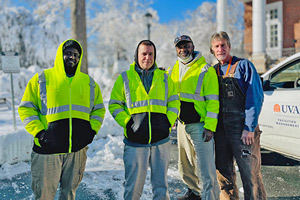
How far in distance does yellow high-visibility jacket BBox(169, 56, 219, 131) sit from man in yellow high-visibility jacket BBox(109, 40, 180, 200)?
28 centimetres

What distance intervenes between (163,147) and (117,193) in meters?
1.43

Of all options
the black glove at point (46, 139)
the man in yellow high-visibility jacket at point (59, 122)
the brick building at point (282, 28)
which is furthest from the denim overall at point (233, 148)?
the brick building at point (282, 28)

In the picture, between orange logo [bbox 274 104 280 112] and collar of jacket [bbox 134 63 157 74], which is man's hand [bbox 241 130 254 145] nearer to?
collar of jacket [bbox 134 63 157 74]

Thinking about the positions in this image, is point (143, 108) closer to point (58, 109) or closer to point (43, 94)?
point (58, 109)

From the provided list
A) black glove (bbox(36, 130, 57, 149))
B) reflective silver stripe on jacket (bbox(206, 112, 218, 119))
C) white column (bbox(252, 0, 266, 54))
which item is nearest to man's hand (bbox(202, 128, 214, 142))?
reflective silver stripe on jacket (bbox(206, 112, 218, 119))

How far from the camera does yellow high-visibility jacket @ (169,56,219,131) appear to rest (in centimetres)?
280

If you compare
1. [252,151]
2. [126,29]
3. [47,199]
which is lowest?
[47,199]

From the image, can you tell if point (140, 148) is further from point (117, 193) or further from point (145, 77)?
point (117, 193)

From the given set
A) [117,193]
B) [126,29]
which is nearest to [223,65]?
[117,193]

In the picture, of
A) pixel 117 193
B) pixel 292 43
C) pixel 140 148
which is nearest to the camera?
pixel 140 148

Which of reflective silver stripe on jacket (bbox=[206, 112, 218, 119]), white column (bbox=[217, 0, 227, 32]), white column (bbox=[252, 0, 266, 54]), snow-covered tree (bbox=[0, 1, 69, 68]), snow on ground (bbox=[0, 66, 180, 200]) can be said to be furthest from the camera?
snow-covered tree (bbox=[0, 1, 69, 68])

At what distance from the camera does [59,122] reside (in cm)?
235

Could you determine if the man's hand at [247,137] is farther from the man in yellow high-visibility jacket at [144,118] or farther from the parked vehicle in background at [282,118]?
the parked vehicle in background at [282,118]

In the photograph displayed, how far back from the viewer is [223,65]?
2998 mm
